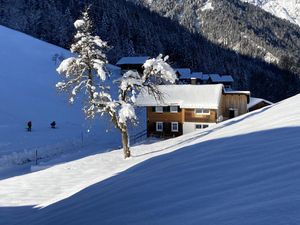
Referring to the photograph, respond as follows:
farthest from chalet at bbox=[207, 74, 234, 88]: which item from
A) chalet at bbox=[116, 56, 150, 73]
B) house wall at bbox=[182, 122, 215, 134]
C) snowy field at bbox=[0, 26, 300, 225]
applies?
snowy field at bbox=[0, 26, 300, 225]

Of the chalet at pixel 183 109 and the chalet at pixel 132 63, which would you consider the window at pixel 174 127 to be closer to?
the chalet at pixel 183 109

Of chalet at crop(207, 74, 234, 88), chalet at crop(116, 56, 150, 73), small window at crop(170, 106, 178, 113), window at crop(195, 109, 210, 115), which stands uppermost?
chalet at crop(116, 56, 150, 73)

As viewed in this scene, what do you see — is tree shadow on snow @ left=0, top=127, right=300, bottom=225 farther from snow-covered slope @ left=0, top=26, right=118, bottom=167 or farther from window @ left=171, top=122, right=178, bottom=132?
window @ left=171, top=122, right=178, bottom=132

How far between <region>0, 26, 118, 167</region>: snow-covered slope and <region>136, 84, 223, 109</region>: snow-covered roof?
692 centimetres

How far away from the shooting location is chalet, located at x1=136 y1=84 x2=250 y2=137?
1797 inches

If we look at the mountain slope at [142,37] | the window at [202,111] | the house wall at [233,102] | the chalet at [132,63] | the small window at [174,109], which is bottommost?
the window at [202,111]

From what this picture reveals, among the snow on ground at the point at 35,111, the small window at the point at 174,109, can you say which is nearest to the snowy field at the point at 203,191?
the snow on ground at the point at 35,111

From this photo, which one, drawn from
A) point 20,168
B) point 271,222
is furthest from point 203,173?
point 20,168

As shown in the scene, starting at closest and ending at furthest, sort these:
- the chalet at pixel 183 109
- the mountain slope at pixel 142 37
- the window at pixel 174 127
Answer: the chalet at pixel 183 109 → the window at pixel 174 127 → the mountain slope at pixel 142 37

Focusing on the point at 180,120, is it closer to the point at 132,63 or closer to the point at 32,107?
the point at 32,107

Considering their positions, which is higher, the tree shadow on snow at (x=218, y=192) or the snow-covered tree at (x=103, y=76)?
the snow-covered tree at (x=103, y=76)

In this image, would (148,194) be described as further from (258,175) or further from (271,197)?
(271,197)

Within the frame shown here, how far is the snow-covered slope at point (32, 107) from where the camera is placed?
42469 millimetres

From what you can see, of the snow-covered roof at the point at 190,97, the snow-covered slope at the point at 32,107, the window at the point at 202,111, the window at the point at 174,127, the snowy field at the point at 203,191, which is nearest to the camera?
the snowy field at the point at 203,191
